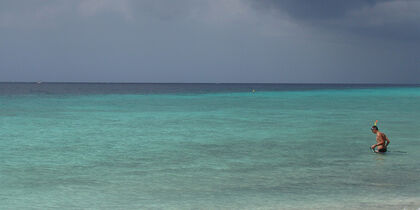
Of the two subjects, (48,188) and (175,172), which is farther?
(175,172)

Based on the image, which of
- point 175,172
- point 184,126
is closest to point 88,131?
point 184,126

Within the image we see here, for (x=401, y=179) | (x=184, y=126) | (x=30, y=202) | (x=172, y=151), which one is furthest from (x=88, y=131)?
(x=401, y=179)

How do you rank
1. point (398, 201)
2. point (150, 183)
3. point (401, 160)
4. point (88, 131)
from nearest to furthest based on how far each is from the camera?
point (398, 201) → point (150, 183) → point (401, 160) → point (88, 131)

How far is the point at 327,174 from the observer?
9.64 meters

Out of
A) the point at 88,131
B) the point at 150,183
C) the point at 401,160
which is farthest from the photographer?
the point at 88,131

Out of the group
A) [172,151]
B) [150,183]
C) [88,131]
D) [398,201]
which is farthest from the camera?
[88,131]

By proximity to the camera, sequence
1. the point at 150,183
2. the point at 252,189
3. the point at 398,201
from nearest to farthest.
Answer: the point at 398,201 < the point at 252,189 < the point at 150,183

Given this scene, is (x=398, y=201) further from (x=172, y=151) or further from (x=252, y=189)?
(x=172, y=151)

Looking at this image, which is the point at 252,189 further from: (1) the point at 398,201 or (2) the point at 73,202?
(2) the point at 73,202

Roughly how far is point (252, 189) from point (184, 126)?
1223cm

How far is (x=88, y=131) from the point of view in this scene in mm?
18266

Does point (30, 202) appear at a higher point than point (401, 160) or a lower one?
lower

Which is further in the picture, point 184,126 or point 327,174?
point 184,126

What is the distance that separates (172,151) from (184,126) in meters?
7.39
